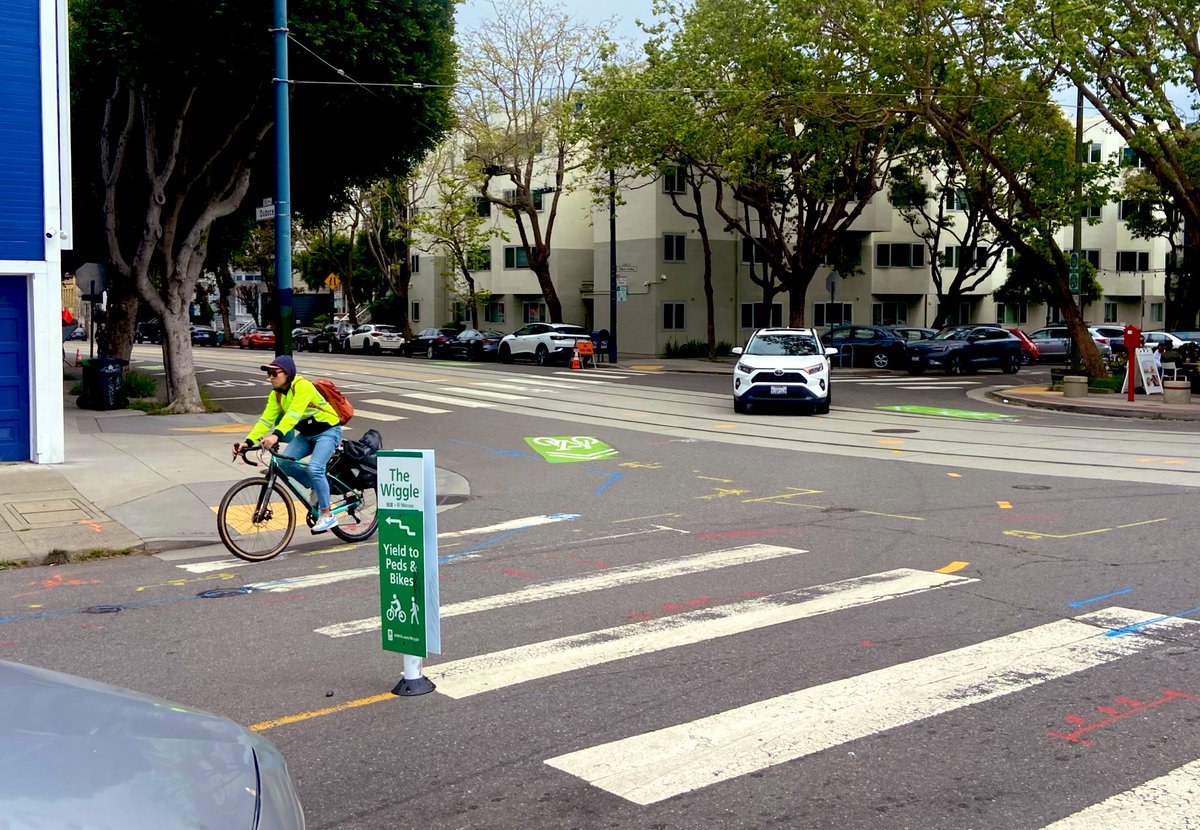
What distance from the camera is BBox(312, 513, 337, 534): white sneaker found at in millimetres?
10266

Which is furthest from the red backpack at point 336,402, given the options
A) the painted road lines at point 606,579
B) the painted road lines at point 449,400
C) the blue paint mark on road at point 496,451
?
the painted road lines at point 449,400

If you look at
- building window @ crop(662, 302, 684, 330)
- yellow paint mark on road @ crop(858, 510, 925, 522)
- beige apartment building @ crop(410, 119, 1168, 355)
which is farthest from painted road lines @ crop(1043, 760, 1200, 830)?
building window @ crop(662, 302, 684, 330)

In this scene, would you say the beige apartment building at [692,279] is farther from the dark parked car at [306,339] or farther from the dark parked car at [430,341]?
the dark parked car at [306,339]

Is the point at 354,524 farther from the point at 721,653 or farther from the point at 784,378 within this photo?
the point at 784,378

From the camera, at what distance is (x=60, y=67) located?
51.5 feet

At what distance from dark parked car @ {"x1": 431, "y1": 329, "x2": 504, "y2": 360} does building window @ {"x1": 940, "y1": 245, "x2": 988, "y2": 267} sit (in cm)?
1980

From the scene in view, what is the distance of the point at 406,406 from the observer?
24547 millimetres

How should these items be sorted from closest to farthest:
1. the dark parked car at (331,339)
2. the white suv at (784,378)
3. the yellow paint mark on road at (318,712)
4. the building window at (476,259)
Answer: the yellow paint mark on road at (318,712) < the white suv at (784,378) < the building window at (476,259) < the dark parked car at (331,339)

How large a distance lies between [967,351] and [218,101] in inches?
971

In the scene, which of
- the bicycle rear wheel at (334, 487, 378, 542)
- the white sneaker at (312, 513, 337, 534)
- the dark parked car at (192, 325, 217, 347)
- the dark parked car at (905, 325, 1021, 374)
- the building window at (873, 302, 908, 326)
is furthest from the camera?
the dark parked car at (192, 325, 217, 347)

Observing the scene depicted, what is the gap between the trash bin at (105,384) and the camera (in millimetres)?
22969

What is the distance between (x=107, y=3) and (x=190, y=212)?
7893 mm

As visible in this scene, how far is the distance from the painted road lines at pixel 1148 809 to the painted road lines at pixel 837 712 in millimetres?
82

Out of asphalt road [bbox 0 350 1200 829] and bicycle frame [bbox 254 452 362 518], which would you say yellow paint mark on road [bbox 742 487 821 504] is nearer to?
asphalt road [bbox 0 350 1200 829]
